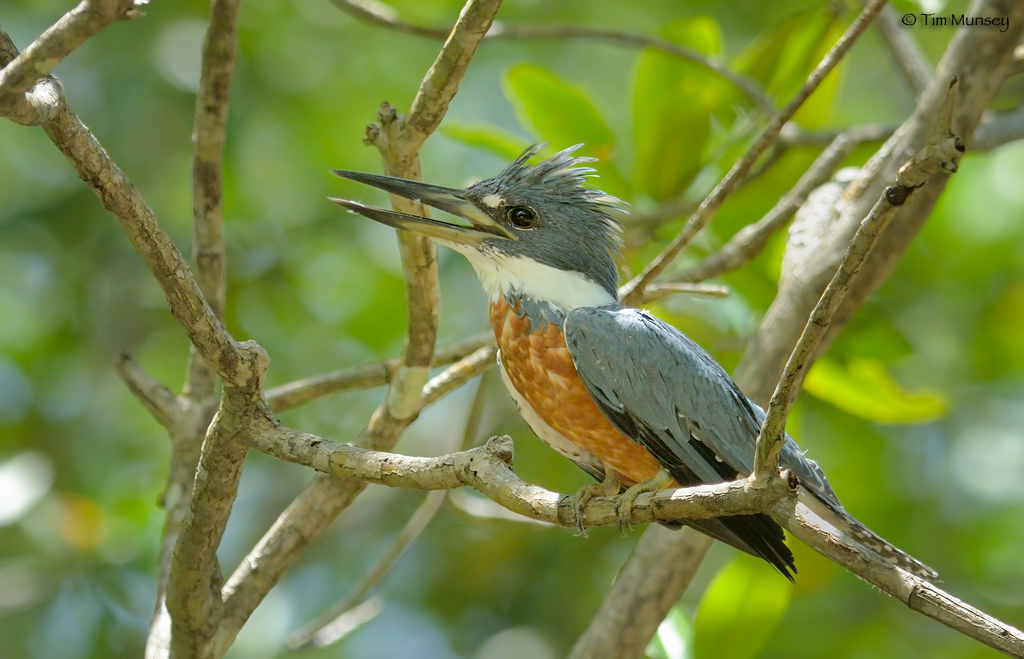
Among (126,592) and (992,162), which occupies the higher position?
(992,162)

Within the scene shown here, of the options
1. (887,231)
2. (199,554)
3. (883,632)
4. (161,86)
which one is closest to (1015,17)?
(887,231)

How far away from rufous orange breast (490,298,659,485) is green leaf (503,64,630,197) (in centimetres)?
177

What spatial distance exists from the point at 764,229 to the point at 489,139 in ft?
5.17

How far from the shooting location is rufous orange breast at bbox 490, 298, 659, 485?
3.80 meters

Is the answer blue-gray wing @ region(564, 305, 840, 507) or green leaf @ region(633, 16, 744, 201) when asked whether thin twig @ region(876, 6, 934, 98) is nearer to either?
green leaf @ region(633, 16, 744, 201)

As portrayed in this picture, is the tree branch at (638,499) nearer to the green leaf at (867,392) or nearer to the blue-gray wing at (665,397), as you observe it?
the blue-gray wing at (665,397)

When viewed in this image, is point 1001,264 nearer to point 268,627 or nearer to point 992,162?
point 992,162

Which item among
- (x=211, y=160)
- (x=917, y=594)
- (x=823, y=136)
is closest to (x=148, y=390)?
(x=211, y=160)

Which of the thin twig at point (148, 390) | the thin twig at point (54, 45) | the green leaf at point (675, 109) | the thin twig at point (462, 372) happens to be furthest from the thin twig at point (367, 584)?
the thin twig at point (54, 45)

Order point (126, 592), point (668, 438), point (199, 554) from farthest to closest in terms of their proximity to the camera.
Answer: point (126, 592) → point (668, 438) → point (199, 554)

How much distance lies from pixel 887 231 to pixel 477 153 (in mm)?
3717

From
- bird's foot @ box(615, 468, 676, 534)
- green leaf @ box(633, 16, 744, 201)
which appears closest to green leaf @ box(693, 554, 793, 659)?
bird's foot @ box(615, 468, 676, 534)

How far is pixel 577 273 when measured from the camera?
169 inches

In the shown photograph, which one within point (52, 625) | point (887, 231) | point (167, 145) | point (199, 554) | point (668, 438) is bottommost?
point (52, 625)
